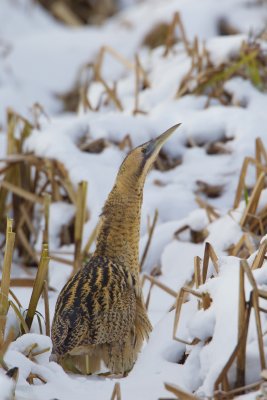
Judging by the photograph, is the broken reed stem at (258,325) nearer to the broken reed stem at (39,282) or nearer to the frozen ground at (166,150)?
the frozen ground at (166,150)

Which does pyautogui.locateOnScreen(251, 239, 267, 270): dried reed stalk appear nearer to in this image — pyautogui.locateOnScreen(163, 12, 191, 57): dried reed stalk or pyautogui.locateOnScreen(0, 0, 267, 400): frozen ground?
pyautogui.locateOnScreen(0, 0, 267, 400): frozen ground

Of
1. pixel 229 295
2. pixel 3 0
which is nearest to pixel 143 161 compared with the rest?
pixel 229 295

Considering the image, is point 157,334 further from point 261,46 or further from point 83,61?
point 83,61

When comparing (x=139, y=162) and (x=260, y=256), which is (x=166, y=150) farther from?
(x=260, y=256)

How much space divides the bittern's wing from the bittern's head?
318 mm

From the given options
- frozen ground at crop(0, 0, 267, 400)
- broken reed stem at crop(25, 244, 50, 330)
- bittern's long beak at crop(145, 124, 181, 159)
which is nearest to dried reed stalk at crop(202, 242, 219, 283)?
frozen ground at crop(0, 0, 267, 400)

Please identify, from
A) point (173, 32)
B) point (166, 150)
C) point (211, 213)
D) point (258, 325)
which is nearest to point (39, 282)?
point (258, 325)

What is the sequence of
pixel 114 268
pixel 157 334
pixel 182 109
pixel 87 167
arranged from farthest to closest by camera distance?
pixel 182 109
pixel 87 167
pixel 114 268
pixel 157 334

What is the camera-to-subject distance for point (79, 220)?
421cm

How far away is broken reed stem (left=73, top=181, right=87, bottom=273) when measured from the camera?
4.10m

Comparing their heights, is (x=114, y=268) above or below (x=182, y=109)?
below

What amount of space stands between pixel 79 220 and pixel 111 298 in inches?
47.1

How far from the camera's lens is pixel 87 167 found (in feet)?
16.7

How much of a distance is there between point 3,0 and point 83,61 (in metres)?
2.71
